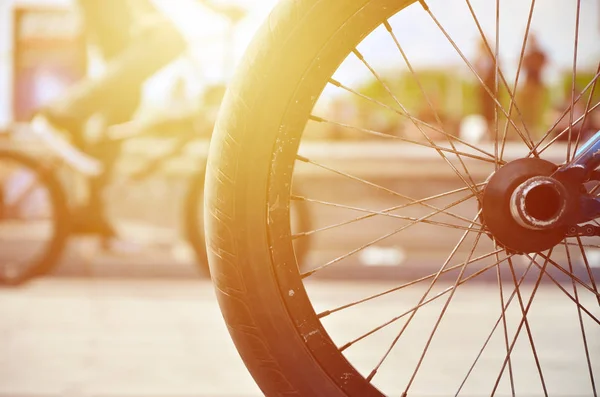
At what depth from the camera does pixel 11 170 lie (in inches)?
189

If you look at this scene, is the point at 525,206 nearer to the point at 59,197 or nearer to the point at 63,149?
the point at 63,149

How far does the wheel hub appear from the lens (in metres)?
1.45

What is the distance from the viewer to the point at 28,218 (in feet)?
16.2

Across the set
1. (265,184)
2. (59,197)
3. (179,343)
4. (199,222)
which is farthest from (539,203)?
(59,197)

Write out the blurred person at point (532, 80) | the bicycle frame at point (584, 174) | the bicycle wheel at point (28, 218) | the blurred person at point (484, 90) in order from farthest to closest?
1. the blurred person at point (532, 80)
2. the blurred person at point (484, 90)
3. the bicycle wheel at point (28, 218)
4. the bicycle frame at point (584, 174)

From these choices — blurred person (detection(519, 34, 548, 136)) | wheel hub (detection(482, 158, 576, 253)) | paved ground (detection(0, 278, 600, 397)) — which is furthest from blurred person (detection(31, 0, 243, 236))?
blurred person (detection(519, 34, 548, 136))

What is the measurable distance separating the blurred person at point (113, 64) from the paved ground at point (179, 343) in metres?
0.87

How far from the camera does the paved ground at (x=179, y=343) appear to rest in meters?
2.38

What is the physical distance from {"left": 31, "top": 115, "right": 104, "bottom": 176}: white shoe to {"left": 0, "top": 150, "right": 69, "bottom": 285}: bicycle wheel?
0.18 meters

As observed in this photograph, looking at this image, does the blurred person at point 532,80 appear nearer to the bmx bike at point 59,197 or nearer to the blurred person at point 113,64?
the bmx bike at point 59,197

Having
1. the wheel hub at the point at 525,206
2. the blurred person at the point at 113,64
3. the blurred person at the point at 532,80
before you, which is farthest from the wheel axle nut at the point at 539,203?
the blurred person at the point at 532,80

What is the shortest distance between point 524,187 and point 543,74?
6779 millimetres

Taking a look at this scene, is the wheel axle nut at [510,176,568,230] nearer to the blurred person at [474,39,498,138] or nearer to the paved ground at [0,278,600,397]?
the paved ground at [0,278,600,397]

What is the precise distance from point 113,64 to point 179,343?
177 cm
